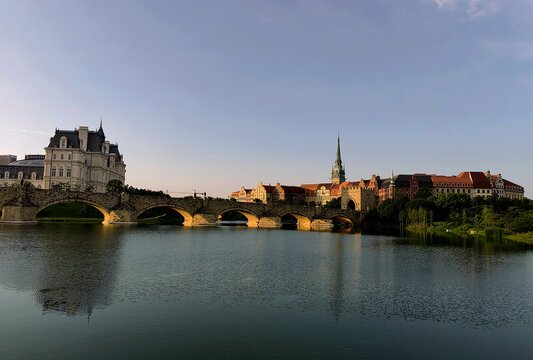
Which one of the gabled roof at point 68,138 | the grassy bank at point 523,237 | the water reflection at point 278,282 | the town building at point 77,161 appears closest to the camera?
the water reflection at point 278,282

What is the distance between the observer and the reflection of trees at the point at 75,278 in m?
16.0

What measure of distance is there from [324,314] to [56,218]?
8177cm

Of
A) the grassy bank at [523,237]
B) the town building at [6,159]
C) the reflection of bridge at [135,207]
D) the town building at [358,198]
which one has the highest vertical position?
the town building at [6,159]

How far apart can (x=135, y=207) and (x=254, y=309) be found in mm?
66300

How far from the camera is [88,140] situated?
121m

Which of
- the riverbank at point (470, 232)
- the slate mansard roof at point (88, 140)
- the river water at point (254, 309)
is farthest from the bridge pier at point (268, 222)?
the river water at point (254, 309)

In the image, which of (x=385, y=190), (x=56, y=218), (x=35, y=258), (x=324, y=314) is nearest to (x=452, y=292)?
(x=324, y=314)

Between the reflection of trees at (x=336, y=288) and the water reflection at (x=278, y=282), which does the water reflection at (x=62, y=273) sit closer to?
the water reflection at (x=278, y=282)

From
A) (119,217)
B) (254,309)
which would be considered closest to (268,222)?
(119,217)

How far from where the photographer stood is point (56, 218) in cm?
8038

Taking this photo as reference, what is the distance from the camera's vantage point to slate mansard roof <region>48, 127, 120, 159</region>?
110m

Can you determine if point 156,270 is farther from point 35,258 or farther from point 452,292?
point 452,292

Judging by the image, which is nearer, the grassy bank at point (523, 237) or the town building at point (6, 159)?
the grassy bank at point (523, 237)

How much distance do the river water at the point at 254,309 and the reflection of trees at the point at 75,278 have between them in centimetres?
8
